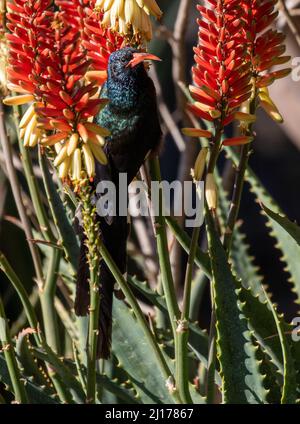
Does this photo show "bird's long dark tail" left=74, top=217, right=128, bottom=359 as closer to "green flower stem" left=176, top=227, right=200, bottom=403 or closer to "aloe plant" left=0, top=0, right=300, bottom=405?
"aloe plant" left=0, top=0, right=300, bottom=405

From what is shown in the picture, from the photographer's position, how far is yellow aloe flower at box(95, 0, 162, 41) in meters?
1.18

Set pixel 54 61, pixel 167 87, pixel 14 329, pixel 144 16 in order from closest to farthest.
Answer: pixel 54 61
pixel 144 16
pixel 14 329
pixel 167 87

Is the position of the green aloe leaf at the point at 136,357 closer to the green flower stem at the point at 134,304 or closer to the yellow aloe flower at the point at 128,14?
the green flower stem at the point at 134,304

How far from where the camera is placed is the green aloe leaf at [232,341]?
1231mm

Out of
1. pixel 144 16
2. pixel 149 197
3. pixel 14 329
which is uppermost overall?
pixel 144 16

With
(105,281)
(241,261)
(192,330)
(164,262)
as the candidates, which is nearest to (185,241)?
(164,262)

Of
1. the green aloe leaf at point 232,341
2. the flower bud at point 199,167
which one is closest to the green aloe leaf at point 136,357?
the green aloe leaf at point 232,341

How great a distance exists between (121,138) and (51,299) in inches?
13.0

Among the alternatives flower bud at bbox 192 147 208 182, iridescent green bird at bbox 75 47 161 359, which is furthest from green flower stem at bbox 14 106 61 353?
flower bud at bbox 192 147 208 182

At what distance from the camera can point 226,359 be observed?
1275 mm

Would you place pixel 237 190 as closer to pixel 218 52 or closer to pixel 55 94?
pixel 218 52

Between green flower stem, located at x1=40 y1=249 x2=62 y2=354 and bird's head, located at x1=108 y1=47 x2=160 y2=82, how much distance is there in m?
0.32
